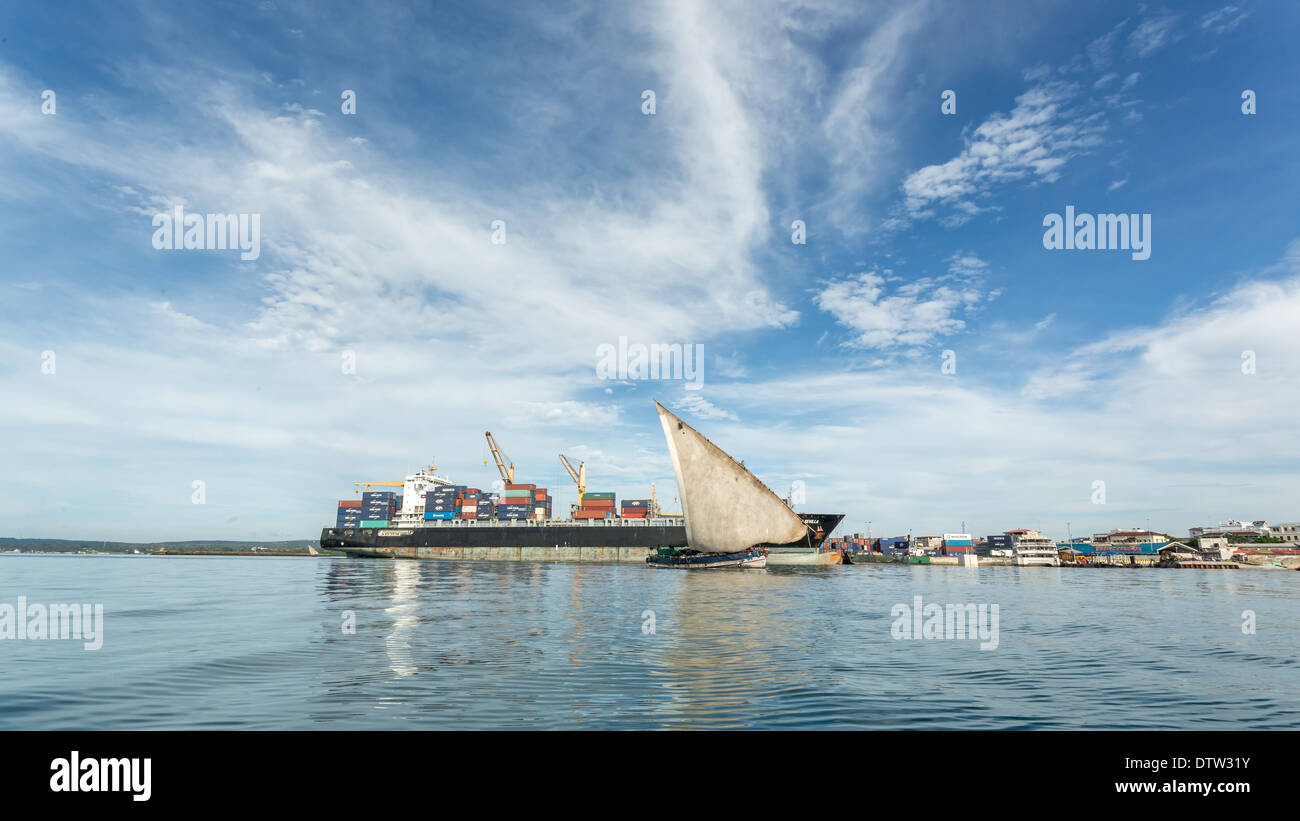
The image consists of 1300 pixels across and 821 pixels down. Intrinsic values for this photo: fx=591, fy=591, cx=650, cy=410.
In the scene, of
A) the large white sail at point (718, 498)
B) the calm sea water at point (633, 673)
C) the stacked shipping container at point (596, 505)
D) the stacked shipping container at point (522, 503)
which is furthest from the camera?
the stacked shipping container at point (522, 503)

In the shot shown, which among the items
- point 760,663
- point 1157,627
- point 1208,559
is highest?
point 760,663

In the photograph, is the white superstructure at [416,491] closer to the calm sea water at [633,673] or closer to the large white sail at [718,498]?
the large white sail at [718,498]

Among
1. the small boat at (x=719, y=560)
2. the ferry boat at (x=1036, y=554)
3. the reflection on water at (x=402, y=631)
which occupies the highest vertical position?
the reflection on water at (x=402, y=631)

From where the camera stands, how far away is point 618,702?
12.3 metres

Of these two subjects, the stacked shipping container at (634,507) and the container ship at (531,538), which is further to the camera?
the stacked shipping container at (634,507)

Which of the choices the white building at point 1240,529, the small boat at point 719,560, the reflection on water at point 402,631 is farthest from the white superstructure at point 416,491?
the white building at point 1240,529

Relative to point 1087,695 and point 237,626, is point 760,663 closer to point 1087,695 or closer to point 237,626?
point 1087,695

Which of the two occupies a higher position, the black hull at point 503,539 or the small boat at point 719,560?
the small boat at point 719,560

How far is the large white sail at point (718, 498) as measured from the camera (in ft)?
250

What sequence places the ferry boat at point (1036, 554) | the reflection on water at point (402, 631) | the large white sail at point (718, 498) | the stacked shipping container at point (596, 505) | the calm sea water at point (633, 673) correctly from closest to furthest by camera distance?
1. the calm sea water at point (633, 673)
2. the reflection on water at point (402, 631)
3. the large white sail at point (718, 498)
4. the ferry boat at point (1036, 554)
5. the stacked shipping container at point (596, 505)

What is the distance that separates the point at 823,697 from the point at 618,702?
4527 mm
